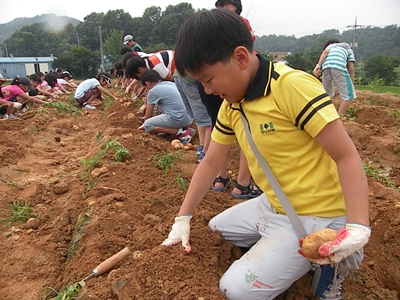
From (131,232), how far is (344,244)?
144cm

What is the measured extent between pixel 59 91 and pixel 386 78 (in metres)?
20.2

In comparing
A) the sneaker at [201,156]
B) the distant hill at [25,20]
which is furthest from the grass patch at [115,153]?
the distant hill at [25,20]

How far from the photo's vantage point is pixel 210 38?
143cm

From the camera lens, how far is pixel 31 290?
84.4 inches

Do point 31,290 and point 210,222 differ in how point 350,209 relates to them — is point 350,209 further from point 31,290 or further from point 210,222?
point 31,290

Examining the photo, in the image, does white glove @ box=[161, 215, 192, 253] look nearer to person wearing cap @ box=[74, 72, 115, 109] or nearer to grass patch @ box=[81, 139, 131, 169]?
grass patch @ box=[81, 139, 131, 169]

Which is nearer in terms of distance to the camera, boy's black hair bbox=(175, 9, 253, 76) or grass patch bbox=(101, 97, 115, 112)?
boy's black hair bbox=(175, 9, 253, 76)

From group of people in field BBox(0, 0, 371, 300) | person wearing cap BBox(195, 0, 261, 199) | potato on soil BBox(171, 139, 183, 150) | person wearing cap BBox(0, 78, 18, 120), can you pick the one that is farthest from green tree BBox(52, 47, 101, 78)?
group of people in field BBox(0, 0, 371, 300)

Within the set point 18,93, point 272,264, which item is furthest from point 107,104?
point 272,264

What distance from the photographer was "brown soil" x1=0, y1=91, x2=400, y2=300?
1.78 metres

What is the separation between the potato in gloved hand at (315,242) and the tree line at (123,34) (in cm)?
2781

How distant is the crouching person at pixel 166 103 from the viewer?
485 cm

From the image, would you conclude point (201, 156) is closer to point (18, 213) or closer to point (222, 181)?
point (222, 181)

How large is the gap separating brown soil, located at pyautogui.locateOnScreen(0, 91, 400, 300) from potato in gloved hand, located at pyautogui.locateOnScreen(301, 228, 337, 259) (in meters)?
0.50
